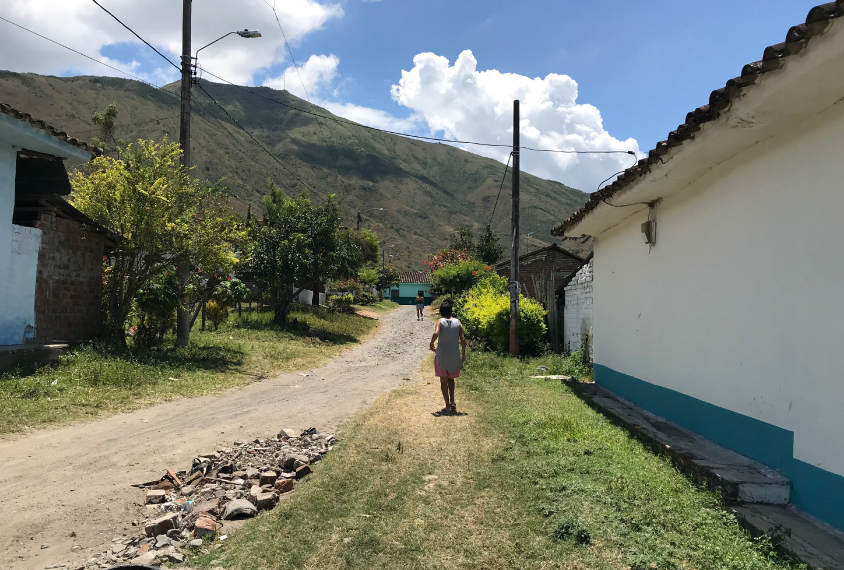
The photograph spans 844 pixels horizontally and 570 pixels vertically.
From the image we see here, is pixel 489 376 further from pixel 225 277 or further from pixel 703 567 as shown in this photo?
pixel 703 567

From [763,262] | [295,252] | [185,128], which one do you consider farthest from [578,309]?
[295,252]

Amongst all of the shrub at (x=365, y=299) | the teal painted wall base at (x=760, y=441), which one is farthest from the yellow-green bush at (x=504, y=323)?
the shrub at (x=365, y=299)


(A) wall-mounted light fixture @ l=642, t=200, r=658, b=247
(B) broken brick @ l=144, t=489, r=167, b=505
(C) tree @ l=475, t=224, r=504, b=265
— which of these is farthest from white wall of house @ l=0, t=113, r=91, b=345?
(C) tree @ l=475, t=224, r=504, b=265

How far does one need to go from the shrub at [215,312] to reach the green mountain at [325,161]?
132ft

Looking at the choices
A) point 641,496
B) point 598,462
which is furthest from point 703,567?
point 598,462

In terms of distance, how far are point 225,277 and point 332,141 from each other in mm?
114069

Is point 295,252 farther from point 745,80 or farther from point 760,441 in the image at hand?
point 745,80

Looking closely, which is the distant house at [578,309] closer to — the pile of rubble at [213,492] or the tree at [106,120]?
the pile of rubble at [213,492]

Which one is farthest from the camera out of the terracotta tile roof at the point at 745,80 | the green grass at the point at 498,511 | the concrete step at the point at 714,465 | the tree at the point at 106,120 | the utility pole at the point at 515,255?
the tree at the point at 106,120

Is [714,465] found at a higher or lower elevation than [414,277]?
lower

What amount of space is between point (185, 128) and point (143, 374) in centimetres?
651

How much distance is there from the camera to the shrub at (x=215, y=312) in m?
17.0

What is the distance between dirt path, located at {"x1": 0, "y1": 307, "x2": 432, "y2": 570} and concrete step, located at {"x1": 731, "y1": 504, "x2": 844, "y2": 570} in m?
4.57

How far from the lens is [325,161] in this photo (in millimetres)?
110250
